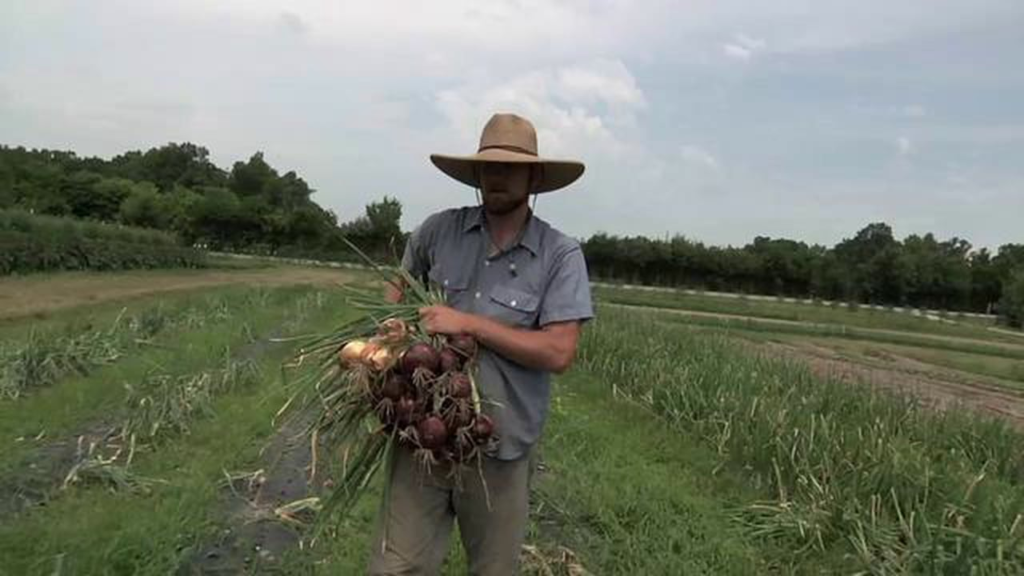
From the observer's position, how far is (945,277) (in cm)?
7494

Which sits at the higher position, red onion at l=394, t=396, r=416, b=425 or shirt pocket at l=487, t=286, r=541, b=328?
shirt pocket at l=487, t=286, r=541, b=328

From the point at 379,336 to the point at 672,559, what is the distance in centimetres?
262

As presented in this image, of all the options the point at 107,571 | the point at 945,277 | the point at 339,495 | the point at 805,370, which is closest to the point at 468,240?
the point at 339,495

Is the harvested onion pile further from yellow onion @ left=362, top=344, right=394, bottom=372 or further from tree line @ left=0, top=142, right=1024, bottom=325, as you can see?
tree line @ left=0, top=142, right=1024, bottom=325

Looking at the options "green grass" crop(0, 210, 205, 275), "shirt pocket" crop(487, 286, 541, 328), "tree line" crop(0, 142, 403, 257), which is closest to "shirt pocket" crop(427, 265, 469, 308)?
"shirt pocket" crop(487, 286, 541, 328)

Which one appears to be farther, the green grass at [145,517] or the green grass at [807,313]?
the green grass at [807,313]

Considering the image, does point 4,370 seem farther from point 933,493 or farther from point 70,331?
point 933,493

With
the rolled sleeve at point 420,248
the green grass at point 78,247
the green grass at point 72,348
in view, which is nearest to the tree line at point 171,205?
the green grass at point 78,247

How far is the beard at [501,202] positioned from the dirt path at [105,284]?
1420 centimetres

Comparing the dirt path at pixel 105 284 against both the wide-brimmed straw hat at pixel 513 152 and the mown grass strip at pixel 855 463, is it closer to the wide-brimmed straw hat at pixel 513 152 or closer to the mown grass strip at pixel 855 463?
the mown grass strip at pixel 855 463

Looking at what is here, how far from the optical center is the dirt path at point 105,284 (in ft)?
80.2

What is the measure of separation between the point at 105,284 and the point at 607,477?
32477mm

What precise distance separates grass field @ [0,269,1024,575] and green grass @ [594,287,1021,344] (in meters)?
33.9

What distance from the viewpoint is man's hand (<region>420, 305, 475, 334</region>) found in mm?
2562
